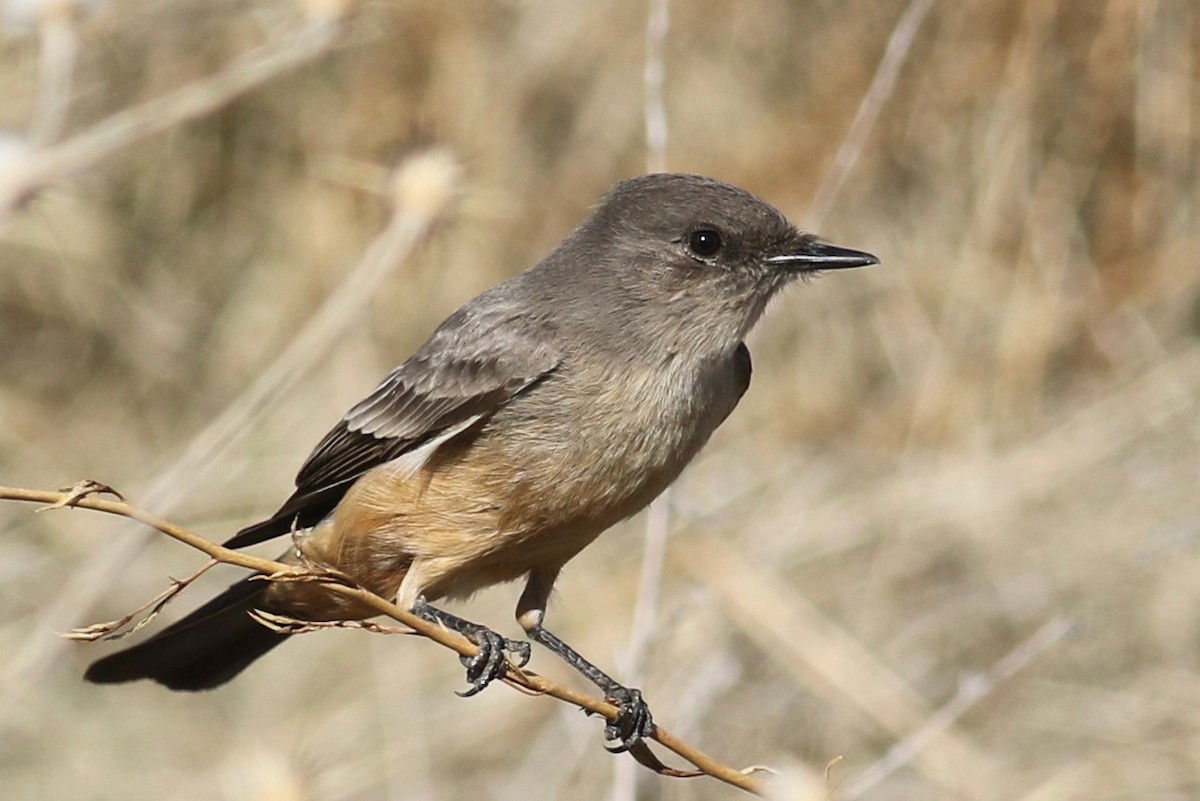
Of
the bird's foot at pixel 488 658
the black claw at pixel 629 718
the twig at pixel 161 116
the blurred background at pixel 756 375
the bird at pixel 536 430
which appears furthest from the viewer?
the blurred background at pixel 756 375

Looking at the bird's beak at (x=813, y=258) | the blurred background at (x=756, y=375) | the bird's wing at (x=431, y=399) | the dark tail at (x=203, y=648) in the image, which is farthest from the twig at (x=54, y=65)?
the blurred background at (x=756, y=375)

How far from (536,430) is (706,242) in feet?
2.50

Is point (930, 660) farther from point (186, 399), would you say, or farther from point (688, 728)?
point (186, 399)

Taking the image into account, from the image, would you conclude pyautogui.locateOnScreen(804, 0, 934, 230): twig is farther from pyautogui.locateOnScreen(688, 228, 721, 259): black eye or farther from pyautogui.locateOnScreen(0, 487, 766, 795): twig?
pyautogui.locateOnScreen(0, 487, 766, 795): twig

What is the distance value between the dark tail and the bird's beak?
1687mm

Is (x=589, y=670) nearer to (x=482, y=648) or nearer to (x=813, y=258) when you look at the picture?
(x=482, y=648)

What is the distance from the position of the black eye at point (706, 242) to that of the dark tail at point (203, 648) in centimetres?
151

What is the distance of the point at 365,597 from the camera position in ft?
9.59

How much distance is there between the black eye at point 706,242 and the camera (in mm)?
4527

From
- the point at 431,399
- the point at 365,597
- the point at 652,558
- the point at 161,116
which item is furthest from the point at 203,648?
the point at 365,597

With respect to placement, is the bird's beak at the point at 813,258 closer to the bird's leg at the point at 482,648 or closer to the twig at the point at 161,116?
the bird's leg at the point at 482,648

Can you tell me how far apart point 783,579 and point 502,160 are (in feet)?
7.87

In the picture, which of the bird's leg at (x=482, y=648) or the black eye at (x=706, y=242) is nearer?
the bird's leg at (x=482, y=648)

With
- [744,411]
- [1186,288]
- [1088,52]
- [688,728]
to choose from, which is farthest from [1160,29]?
[688,728]
